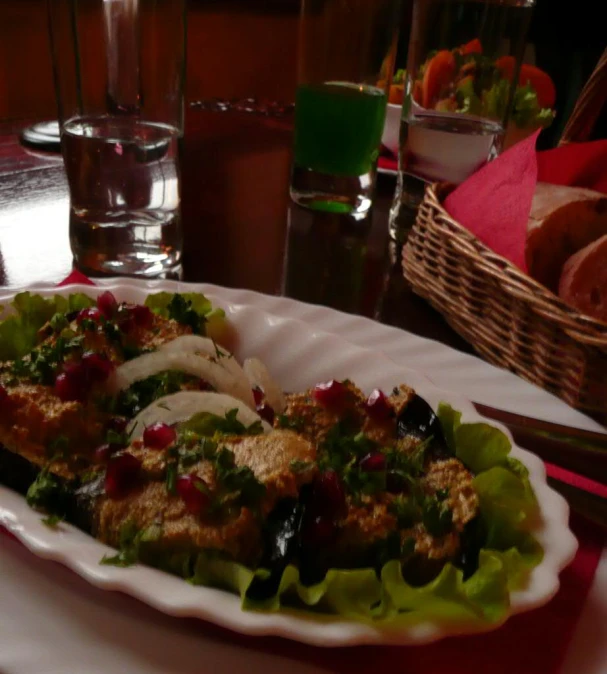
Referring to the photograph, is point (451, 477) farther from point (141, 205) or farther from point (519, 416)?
point (141, 205)

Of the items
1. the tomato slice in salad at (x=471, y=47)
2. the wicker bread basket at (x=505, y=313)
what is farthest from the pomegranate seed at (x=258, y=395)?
the tomato slice in salad at (x=471, y=47)

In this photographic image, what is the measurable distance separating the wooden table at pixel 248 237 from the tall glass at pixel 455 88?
22 centimetres

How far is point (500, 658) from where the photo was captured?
27.0 inches

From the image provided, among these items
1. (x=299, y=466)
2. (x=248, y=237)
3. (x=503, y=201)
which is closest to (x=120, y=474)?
(x=299, y=466)

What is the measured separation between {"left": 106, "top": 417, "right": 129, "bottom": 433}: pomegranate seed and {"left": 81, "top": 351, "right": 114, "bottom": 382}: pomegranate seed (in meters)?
0.06

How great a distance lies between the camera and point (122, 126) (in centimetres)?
144

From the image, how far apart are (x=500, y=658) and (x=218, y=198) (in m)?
1.66

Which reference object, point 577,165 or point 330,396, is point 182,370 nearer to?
point 330,396

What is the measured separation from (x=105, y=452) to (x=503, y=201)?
99 cm

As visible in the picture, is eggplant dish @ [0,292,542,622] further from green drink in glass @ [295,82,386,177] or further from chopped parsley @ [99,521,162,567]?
green drink in glass @ [295,82,386,177]

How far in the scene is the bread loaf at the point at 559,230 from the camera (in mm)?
1437

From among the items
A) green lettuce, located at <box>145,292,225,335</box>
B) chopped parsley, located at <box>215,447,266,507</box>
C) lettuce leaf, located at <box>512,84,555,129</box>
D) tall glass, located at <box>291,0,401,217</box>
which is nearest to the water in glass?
green lettuce, located at <box>145,292,225,335</box>

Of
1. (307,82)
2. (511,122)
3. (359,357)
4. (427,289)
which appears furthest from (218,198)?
(359,357)

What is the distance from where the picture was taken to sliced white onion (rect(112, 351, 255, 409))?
970 mm
